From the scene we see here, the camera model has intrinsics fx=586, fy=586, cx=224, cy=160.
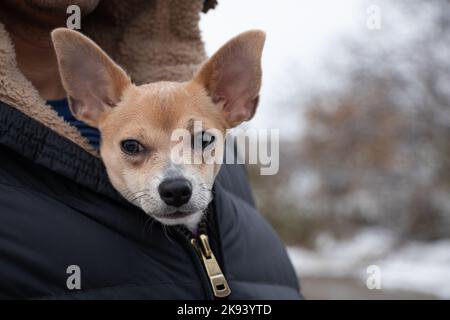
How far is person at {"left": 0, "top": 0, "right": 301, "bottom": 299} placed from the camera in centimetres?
178

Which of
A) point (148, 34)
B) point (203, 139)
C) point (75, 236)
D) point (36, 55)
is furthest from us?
point (148, 34)

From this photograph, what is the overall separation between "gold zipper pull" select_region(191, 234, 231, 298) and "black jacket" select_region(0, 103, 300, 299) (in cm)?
2

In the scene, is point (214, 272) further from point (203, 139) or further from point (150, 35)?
point (150, 35)

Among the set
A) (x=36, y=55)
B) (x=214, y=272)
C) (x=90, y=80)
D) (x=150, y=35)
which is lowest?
(x=214, y=272)

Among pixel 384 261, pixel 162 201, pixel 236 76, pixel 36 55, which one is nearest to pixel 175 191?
pixel 162 201

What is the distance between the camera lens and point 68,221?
185 centimetres

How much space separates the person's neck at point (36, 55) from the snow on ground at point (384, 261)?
6.01 metres

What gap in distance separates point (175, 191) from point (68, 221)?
1.15 feet

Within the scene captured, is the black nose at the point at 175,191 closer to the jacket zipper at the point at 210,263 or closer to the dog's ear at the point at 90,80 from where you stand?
the jacket zipper at the point at 210,263

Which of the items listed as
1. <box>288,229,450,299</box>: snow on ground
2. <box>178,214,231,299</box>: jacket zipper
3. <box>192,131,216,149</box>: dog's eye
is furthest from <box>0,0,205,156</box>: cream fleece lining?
<box>288,229,450,299</box>: snow on ground

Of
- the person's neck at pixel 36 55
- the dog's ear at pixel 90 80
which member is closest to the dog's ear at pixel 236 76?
the dog's ear at pixel 90 80

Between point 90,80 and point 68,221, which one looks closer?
point 68,221

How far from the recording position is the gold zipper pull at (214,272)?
1.97 meters
